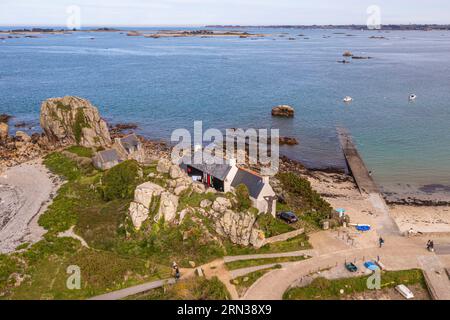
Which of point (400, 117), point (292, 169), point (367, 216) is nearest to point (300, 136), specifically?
point (292, 169)

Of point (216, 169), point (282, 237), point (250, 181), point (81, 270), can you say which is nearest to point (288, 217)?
point (282, 237)

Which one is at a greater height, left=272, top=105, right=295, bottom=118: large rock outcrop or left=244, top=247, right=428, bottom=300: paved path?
left=272, top=105, right=295, bottom=118: large rock outcrop

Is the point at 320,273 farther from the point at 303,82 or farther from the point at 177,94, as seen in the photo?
the point at 303,82

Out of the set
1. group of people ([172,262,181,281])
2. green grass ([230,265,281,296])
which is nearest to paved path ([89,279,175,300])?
group of people ([172,262,181,281])

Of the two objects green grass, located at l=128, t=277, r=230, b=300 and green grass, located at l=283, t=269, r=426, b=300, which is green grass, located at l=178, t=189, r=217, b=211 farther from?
green grass, located at l=283, t=269, r=426, b=300

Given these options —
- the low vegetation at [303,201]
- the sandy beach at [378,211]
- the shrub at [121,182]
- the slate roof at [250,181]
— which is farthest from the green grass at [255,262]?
the shrub at [121,182]
